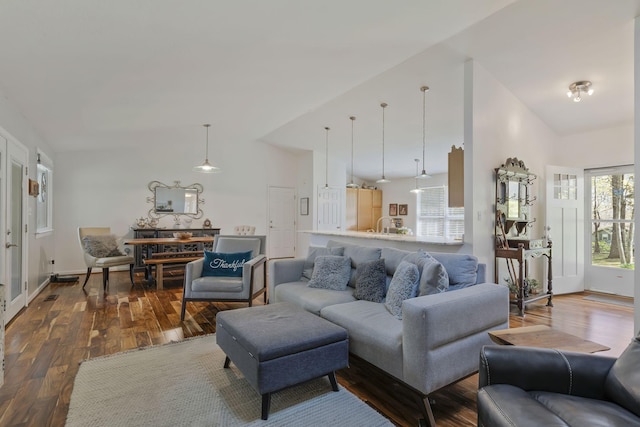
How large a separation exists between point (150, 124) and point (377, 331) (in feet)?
15.7

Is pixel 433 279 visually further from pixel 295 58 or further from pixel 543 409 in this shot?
pixel 295 58

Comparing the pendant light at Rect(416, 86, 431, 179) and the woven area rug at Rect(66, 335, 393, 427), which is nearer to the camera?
the woven area rug at Rect(66, 335, 393, 427)

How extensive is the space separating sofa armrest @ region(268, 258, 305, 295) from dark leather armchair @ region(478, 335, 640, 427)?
228 centimetres

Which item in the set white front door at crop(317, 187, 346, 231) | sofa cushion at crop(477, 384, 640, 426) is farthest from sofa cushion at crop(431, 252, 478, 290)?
white front door at crop(317, 187, 346, 231)

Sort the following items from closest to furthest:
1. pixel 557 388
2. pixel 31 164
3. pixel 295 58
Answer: pixel 557 388 < pixel 295 58 < pixel 31 164

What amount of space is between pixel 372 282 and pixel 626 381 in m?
1.65

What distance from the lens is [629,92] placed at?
12.0ft

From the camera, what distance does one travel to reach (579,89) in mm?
3611

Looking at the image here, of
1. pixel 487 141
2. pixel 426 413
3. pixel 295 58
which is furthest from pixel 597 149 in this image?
pixel 426 413

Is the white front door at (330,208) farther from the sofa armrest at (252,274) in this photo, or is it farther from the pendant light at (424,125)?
the sofa armrest at (252,274)

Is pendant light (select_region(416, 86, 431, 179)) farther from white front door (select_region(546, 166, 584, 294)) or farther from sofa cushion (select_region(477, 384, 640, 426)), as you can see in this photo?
sofa cushion (select_region(477, 384, 640, 426))

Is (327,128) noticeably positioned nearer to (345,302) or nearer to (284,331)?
(345,302)

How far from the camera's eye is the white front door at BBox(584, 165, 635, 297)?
4508 millimetres

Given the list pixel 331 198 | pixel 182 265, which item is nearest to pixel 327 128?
pixel 331 198
